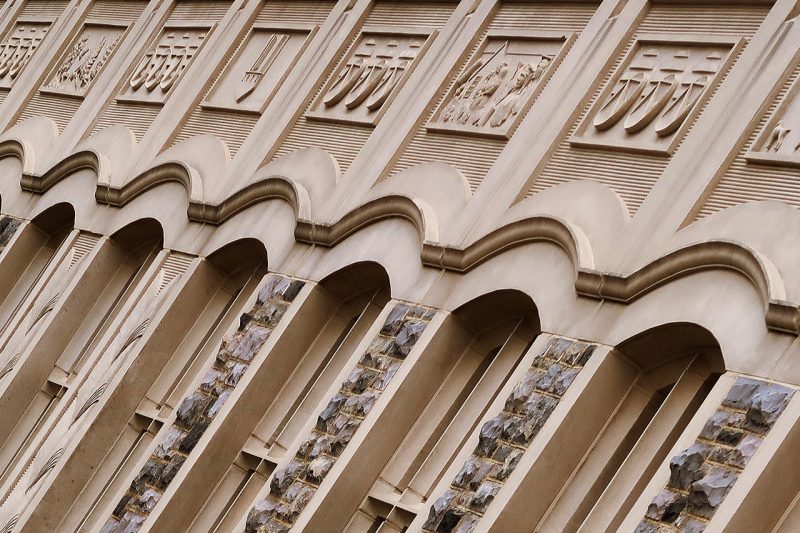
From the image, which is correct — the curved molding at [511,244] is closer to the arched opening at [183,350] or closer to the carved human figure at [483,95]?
the carved human figure at [483,95]

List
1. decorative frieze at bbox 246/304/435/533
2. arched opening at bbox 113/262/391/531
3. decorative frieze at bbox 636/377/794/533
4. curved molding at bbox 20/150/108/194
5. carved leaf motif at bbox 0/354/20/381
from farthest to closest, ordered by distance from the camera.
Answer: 1. curved molding at bbox 20/150/108/194
2. carved leaf motif at bbox 0/354/20/381
3. arched opening at bbox 113/262/391/531
4. decorative frieze at bbox 246/304/435/533
5. decorative frieze at bbox 636/377/794/533

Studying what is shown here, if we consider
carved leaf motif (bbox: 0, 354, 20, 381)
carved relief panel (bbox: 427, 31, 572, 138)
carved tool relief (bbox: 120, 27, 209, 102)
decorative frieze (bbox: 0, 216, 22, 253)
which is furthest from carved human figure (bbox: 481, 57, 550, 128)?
decorative frieze (bbox: 0, 216, 22, 253)

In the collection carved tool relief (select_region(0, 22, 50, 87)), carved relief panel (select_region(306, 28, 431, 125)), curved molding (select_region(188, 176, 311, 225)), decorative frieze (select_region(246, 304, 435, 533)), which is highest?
carved relief panel (select_region(306, 28, 431, 125))

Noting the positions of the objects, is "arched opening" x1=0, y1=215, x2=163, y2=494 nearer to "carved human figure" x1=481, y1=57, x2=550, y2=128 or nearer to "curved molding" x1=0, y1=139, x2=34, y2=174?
"curved molding" x1=0, y1=139, x2=34, y2=174

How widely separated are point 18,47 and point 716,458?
14.6 meters

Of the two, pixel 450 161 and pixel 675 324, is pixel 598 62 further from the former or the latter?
pixel 675 324

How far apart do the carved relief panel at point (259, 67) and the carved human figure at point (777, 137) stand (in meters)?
6.74

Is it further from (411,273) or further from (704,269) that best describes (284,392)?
(704,269)

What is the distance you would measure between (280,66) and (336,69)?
42.8 inches

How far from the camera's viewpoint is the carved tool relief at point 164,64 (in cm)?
1947

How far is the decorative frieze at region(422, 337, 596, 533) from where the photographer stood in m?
12.2

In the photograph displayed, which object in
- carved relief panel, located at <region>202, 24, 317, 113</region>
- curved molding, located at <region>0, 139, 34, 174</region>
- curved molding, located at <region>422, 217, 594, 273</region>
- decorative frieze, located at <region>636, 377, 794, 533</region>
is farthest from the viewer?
curved molding, located at <region>0, 139, 34, 174</region>

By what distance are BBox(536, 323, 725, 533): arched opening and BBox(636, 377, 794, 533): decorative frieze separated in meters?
0.71

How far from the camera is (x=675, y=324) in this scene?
11.7m
